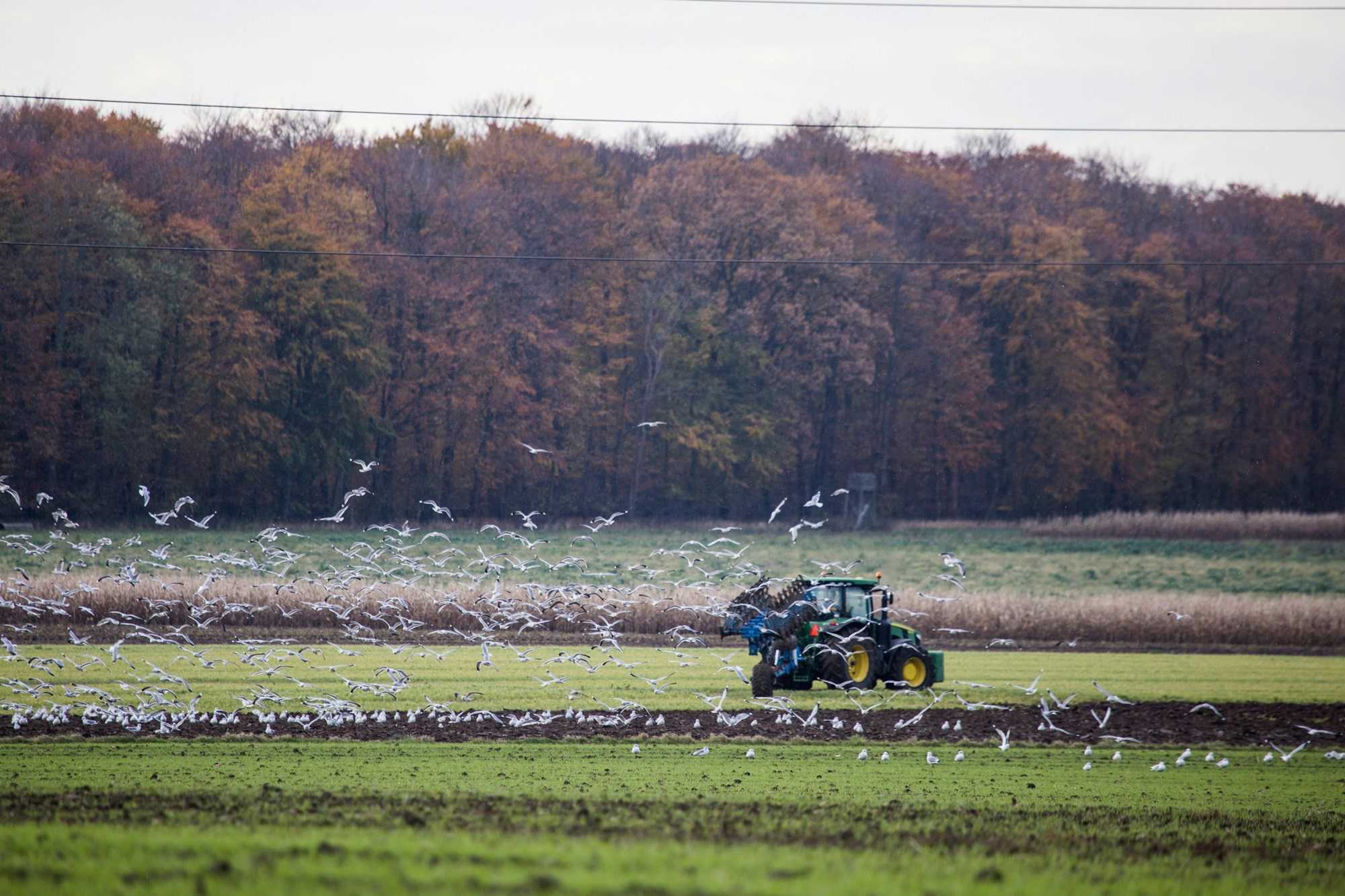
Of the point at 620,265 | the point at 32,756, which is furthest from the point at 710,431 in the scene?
the point at 32,756

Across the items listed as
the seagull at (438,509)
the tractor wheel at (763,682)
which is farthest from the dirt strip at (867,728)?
the seagull at (438,509)

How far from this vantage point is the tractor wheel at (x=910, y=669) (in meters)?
25.9

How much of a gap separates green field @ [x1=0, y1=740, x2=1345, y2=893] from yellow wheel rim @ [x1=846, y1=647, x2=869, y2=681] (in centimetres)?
539

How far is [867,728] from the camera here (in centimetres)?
2186

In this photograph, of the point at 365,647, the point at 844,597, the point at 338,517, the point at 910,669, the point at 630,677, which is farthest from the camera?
the point at 365,647

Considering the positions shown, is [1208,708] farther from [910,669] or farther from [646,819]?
[646,819]

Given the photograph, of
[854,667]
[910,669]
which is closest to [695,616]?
[910,669]

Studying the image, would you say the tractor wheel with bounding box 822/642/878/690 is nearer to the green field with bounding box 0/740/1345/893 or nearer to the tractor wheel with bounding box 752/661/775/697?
the tractor wheel with bounding box 752/661/775/697

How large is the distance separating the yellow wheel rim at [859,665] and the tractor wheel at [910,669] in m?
0.71

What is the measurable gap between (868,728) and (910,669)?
486 cm

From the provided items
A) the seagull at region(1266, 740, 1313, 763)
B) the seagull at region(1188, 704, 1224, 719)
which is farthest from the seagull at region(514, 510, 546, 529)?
the seagull at region(1266, 740, 1313, 763)

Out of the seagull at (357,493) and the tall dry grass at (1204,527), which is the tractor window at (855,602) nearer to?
the seagull at (357,493)

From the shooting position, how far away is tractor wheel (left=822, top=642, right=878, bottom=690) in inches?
987

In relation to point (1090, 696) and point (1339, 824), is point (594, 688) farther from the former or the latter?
point (1339, 824)
